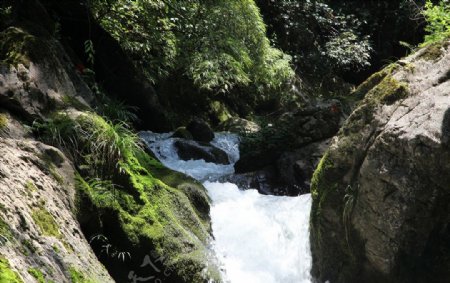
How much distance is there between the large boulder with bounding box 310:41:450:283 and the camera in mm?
4293

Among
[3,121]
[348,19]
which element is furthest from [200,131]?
[348,19]

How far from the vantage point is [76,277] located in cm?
313

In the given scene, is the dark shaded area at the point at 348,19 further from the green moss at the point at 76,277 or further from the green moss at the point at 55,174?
the green moss at the point at 76,277

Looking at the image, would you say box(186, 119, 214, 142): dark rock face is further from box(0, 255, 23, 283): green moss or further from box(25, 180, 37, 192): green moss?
box(0, 255, 23, 283): green moss

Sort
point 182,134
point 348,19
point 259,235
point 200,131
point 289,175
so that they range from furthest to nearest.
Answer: point 348,19 → point 200,131 → point 182,134 → point 289,175 → point 259,235

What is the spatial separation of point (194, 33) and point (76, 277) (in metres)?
6.12

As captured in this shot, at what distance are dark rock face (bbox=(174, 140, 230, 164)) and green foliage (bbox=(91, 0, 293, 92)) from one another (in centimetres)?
178

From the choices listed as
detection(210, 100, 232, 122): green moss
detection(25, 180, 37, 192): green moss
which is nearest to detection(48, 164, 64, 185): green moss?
detection(25, 180, 37, 192): green moss

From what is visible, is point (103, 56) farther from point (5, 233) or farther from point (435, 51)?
point (5, 233)

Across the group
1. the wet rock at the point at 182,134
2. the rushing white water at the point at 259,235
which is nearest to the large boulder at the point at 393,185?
the rushing white water at the point at 259,235

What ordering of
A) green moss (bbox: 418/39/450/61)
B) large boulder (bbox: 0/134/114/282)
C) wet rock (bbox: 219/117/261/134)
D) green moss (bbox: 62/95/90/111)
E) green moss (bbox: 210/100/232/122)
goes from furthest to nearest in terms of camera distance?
green moss (bbox: 210/100/232/122)
wet rock (bbox: 219/117/261/134)
green moss (bbox: 62/95/90/111)
green moss (bbox: 418/39/450/61)
large boulder (bbox: 0/134/114/282)

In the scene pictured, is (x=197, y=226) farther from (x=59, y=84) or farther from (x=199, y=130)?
(x=199, y=130)

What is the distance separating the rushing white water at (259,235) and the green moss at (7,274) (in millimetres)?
3196

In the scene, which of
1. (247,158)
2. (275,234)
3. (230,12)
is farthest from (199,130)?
(275,234)
